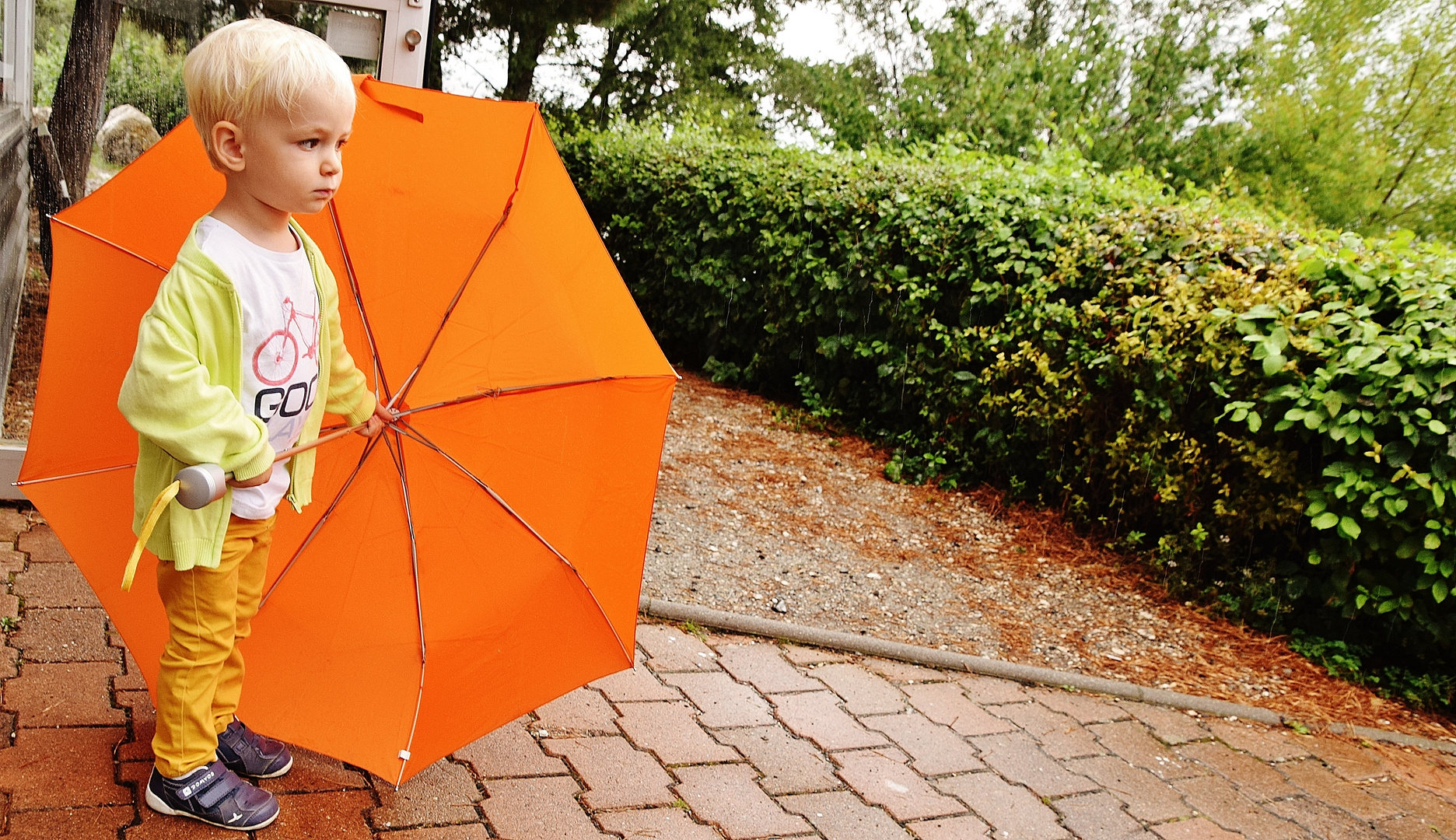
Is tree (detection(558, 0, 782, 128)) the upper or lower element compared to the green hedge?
upper

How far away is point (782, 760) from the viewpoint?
3246 mm

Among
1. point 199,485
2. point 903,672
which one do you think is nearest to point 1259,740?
point 903,672

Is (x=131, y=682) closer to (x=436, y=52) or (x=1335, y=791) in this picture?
(x=1335, y=791)

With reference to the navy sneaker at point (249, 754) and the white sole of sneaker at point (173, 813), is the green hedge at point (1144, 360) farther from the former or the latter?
the white sole of sneaker at point (173, 813)

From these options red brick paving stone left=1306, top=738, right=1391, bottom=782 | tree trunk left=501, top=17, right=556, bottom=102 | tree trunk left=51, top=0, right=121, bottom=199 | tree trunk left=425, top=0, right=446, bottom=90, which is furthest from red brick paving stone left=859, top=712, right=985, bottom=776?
tree trunk left=501, top=17, right=556, bottom=102

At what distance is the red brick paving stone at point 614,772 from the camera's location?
2.88 m

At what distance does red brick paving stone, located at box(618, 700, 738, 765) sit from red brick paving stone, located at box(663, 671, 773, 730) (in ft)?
0.24

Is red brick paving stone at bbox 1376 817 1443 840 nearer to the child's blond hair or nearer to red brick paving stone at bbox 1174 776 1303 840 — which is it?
red brick paving stone at bbox 1174 776 1303 840

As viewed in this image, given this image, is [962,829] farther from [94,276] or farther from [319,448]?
[94,276]

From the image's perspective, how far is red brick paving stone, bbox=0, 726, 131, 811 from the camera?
246 centimetres

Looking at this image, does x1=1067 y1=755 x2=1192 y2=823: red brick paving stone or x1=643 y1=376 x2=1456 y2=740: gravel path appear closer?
x1=1067 y1=755 x2=1192 y2=823: red brick paving stone

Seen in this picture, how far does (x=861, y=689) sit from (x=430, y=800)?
5.59ft

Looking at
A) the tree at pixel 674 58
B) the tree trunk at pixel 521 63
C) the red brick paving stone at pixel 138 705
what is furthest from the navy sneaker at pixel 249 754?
the tree at pixel 674 58

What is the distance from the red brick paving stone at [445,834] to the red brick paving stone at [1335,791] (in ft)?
9.30
